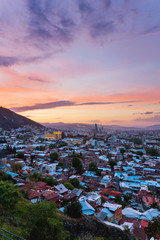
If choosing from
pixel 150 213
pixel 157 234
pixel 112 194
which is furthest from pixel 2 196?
pixel 112 194

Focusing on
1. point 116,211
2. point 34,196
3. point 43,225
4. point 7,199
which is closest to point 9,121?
point 34,196

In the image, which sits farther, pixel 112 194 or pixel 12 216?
pixel 112 194

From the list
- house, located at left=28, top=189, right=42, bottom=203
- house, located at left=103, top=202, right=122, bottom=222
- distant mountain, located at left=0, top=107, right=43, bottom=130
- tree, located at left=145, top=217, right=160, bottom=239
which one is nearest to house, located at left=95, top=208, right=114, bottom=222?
house, located at left=103, top=202, right=122, bottom=222

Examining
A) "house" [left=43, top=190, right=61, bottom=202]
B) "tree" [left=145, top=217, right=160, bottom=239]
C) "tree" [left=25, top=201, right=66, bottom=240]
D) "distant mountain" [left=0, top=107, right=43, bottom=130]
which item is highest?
"distant mountain" [left=0, top=107, right=43, bottom=130]

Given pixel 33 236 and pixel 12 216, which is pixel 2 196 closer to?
pixel 12 216

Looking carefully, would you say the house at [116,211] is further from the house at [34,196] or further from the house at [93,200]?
the house at [34,196]

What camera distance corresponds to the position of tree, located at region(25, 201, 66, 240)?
5.07 meters

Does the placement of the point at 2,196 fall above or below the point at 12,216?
above

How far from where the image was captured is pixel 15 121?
9338cm

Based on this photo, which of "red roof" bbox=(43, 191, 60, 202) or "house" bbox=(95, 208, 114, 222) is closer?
"house" bbox=(95, 208, 114, 222)

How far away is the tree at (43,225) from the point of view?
5066 mm

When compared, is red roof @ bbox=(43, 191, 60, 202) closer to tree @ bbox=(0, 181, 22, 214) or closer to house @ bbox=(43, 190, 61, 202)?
house @ bbox=(43, 190, 61, 202)

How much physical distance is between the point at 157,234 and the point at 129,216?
11.1 ft

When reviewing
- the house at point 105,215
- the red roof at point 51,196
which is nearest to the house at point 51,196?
the red roof at point 51,196
